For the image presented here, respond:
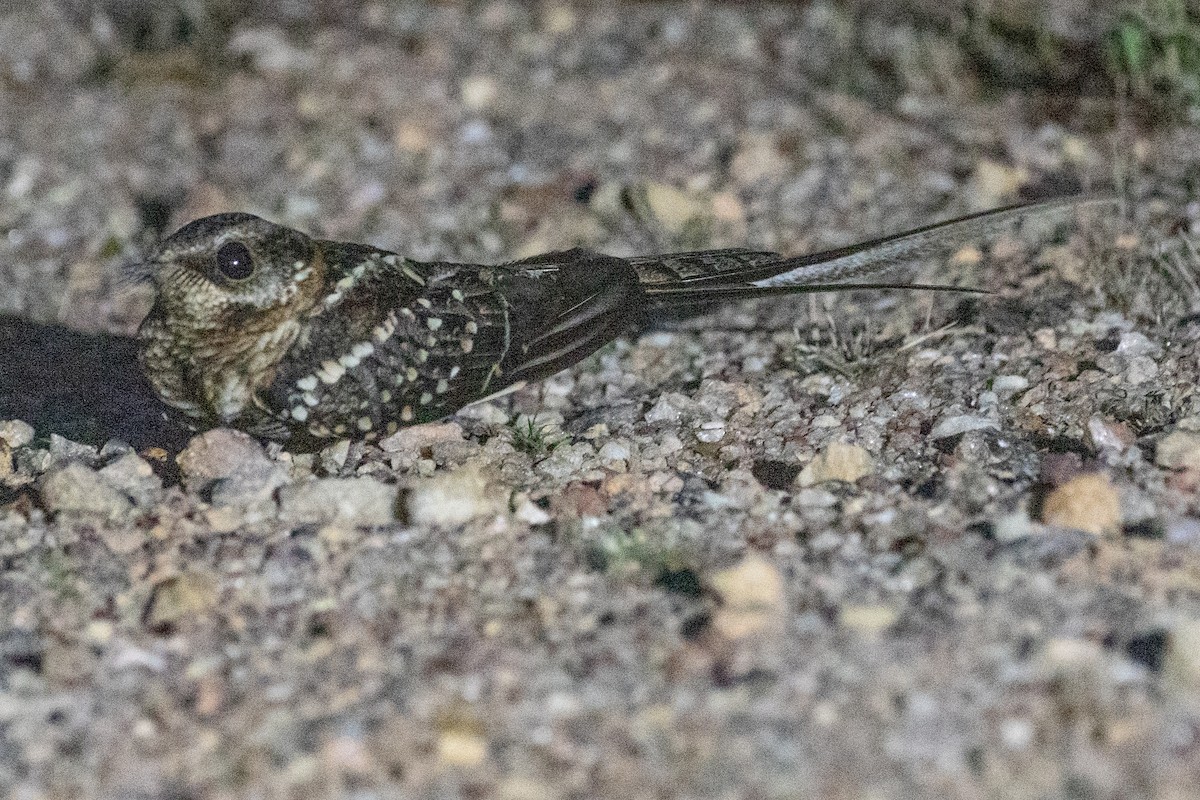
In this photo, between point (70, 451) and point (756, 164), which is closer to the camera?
point (70, 451)

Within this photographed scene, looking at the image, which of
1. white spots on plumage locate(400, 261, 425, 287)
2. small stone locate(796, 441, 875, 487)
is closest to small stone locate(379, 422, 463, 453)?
white spots on plumage locate(400, 261, 425, 287)

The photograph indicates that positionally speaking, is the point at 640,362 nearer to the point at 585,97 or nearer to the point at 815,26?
the point at 585,97

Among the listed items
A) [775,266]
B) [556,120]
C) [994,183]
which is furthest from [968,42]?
[775,266]

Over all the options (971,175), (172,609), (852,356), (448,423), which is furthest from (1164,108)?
(172,609)

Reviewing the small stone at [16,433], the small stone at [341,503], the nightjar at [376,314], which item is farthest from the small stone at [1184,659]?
the small stone at [16,433]

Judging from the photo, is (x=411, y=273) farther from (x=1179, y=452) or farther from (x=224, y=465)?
(x=1179, y=452)

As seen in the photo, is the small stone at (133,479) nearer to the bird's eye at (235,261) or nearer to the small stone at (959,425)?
the bird's eye at (235,261)
